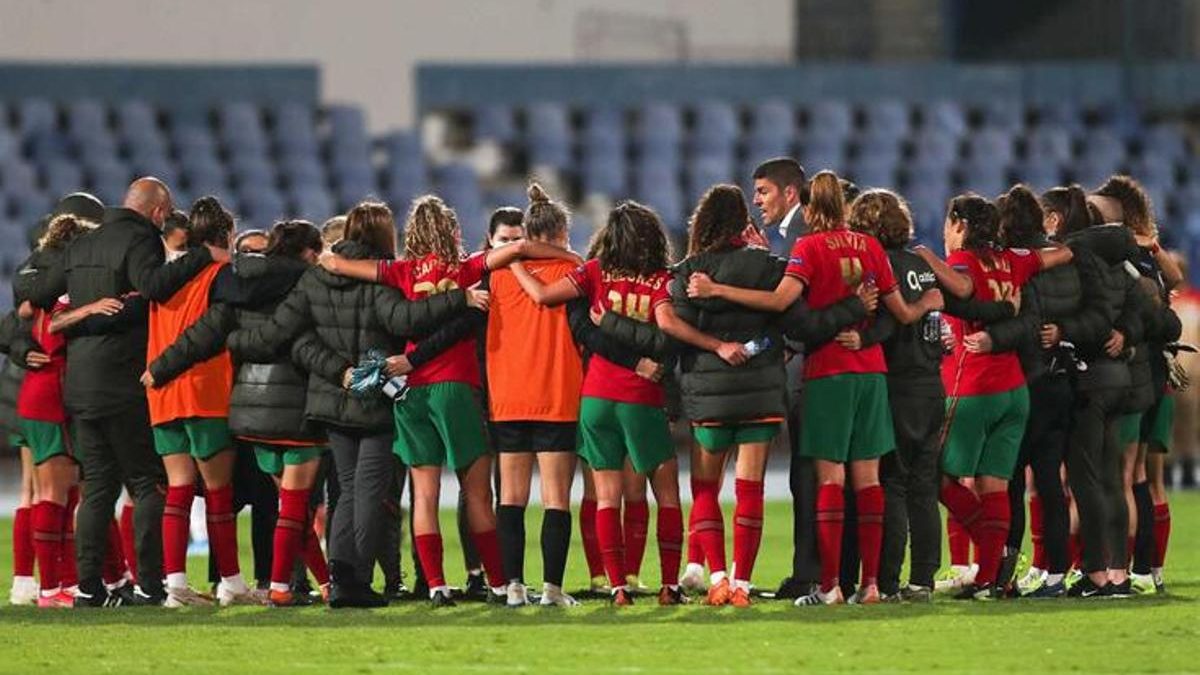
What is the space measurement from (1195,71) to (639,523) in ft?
65.5

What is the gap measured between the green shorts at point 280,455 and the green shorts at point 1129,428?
3716 millimetres

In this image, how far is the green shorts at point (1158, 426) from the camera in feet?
43.6

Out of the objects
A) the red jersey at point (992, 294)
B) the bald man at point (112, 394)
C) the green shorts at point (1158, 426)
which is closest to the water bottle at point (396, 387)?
the bald man at point (112, 394)

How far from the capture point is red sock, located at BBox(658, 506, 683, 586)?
40.2 ft

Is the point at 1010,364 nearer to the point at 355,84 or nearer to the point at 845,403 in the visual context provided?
the point at 845,403

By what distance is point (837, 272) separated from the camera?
11.8 meters

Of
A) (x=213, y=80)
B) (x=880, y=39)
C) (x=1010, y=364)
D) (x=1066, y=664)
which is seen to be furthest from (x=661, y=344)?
(x=880, y=39)

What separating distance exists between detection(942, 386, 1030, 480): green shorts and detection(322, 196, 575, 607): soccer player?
6.29 feet

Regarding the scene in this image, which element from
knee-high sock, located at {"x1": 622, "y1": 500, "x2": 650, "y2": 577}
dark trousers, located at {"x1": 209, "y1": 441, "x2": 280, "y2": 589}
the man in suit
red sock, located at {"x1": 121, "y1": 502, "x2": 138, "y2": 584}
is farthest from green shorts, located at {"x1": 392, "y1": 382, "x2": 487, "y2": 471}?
red sock, located at {"x1": 121, "y1": 502, "x2": 138, "y2": 584}

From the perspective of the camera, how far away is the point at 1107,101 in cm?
3116

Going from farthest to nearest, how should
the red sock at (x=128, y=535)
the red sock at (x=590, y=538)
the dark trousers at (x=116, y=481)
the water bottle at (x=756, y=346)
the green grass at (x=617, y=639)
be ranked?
1. the red sock at (x=128, y=535)
2. the red sock at (x=590, y=538)
3. the dark trousers at (x=116, y=481)
4. the water bottle at (x=756, y=346)
5. the green grass at (x=617, y=639)

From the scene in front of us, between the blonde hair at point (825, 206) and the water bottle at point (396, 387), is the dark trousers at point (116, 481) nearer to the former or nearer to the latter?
the water bottle at point (396, 387)

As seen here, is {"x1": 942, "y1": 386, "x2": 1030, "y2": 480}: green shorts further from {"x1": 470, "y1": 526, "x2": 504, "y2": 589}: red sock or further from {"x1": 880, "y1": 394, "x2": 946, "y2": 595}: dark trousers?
{"x1": 470, "y1": 526, "x2": 504, "y2": 589}: red sock

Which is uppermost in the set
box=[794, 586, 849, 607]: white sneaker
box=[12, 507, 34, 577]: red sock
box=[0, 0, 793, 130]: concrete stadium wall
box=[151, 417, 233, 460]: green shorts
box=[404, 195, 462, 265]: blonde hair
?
box=[0, 0, 793, 130]: concrete stadium wall
